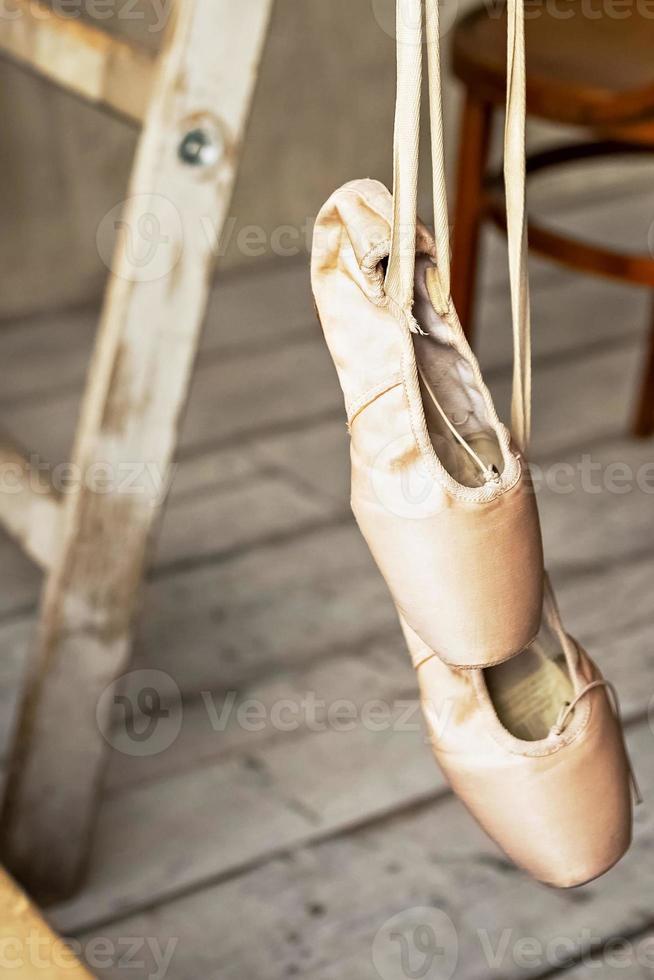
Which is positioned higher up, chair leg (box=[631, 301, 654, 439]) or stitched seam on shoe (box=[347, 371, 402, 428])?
stitched seam on shoe (box=[347, 371, 402, 428])

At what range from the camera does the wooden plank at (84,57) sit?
989mm

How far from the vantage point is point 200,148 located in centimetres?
97

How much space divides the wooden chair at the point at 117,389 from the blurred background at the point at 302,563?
0.06m

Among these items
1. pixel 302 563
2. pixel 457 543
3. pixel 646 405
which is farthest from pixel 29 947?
pixel 646 405

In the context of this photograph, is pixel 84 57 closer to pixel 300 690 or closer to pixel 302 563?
pixel 300 690

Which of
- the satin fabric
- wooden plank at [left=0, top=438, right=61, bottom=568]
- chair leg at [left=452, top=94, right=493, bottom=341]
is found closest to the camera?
the satin fabric

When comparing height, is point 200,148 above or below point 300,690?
above

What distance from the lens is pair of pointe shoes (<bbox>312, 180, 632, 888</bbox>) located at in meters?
0.57

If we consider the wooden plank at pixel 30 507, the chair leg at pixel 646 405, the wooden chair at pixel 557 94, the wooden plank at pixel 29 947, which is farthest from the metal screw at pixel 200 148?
the chair leg at pixel 646 405

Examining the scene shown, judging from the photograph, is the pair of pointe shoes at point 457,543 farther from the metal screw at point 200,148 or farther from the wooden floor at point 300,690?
the metal screw at point 200,148

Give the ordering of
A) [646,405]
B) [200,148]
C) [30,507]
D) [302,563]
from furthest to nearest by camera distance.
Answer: [646,405] → [302,563] → [30,507] → [200,148]

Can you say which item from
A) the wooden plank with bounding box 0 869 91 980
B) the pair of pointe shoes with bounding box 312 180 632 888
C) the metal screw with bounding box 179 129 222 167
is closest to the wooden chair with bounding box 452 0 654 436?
the metal screw with bounding box 179 129 222 167

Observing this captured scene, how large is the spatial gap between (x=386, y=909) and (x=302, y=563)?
616 millimetres

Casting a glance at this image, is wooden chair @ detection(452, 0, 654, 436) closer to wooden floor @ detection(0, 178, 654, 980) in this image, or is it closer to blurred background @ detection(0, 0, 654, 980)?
blurred background @ detection(0, 0, 654, 980)
